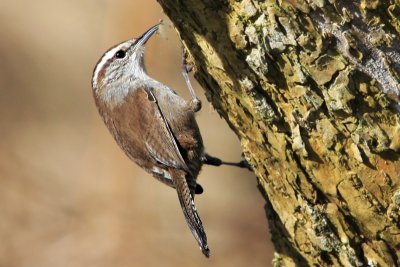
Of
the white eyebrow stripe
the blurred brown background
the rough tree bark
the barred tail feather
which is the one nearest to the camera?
the rough tree bark

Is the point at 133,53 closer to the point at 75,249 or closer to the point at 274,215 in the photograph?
the point at 274,215

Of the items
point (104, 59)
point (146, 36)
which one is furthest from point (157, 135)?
point (104, 59)

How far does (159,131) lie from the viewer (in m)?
4.27

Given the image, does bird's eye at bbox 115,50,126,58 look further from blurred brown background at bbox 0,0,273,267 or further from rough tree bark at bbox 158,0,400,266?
rough tree bark at bbox 158,0,400,266

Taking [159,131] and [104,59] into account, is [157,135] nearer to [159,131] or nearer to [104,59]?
[159,131]

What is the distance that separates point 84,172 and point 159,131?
2876 millimetres

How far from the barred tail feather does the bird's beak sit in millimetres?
934

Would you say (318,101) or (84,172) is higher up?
(318,101)

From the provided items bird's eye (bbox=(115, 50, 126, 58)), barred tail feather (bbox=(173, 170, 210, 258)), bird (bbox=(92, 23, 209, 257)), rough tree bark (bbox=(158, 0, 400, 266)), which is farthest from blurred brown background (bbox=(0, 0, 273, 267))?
rough tree bark (bbox=(158, 0, 400, 266))

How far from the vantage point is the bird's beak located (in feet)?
15.0

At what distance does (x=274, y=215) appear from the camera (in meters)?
4.10

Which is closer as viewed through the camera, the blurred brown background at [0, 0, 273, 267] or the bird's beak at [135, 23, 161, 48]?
the bird's beak at [135, 23, 161, 48]

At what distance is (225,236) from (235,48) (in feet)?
12.5

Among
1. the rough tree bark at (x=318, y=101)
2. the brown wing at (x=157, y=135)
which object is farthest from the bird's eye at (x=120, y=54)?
the rough tree bark at (x=318, y=101)
